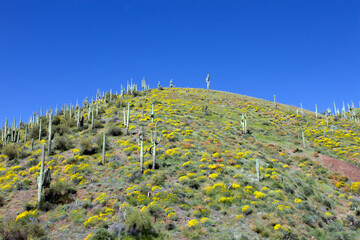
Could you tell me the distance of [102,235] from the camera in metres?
14.3

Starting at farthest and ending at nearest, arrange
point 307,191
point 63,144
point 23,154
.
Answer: point 63,144 < point 23,154 < point 307,191

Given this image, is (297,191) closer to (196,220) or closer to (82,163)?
(196,220)

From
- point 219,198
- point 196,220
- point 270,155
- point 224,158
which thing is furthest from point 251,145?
point 196,220

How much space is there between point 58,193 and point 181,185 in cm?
964

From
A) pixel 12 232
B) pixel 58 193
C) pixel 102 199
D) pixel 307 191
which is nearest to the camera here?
pixel 12 232

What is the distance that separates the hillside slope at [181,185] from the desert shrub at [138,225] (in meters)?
0.06

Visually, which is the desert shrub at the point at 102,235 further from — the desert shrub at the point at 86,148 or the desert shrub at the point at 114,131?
the desert shrub at the point at 114,131

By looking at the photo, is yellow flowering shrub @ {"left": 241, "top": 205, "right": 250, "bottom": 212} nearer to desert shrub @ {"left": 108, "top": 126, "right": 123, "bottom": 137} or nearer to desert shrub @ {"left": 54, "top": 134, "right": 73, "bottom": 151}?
desert shrub @ {"left": 108, "top": 126, "right": 123, "bottom": 137}

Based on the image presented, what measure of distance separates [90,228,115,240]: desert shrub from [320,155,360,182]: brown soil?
84.8 ft

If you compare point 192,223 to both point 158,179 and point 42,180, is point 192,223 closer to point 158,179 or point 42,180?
point 158,179

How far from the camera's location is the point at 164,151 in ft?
91.4

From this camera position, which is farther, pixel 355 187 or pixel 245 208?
pixel 355 187

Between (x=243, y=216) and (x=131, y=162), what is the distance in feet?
41.8

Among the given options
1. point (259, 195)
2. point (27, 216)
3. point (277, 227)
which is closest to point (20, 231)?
point (27, 216)
